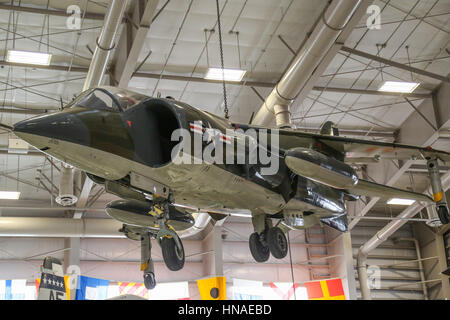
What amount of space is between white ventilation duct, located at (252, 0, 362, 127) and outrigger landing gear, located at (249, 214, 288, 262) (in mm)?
5409

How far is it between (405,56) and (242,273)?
12397 millimetres

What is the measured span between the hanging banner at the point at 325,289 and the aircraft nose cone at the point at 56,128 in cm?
1484

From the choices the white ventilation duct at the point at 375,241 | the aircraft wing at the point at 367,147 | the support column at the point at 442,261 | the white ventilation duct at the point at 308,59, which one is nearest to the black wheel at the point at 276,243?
the aircraft wing at the point at 367,147

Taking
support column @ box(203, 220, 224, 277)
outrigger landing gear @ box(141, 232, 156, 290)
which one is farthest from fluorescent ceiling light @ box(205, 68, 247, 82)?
support column @ box(203, 220, 224, 277)

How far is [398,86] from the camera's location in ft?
54.2

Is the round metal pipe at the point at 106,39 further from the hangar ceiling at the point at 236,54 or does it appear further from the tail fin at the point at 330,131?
the tail fin at the point at 330,131

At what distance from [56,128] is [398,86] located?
12.6 meters

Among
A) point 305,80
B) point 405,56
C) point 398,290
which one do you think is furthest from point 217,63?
point 398,290

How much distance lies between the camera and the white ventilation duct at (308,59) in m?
12.3

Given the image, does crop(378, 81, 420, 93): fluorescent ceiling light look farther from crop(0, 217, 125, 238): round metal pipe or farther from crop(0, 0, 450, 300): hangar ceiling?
crop(0, 217, 125, 238): round metal pipe

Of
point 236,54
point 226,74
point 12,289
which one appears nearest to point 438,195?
point 226,74

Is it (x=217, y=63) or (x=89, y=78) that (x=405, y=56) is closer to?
(x=217, y=63)

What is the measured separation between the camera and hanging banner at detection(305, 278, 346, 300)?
1951 centimetres

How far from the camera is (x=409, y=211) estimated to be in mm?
22969
